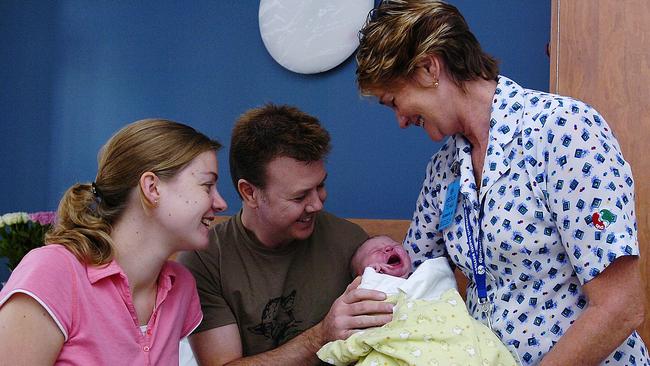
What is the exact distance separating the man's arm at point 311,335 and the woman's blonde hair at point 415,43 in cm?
48

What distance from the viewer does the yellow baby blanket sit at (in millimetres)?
1323

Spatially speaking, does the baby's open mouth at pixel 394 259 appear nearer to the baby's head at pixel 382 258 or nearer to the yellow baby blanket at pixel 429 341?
the baby's head at pixel 382 258

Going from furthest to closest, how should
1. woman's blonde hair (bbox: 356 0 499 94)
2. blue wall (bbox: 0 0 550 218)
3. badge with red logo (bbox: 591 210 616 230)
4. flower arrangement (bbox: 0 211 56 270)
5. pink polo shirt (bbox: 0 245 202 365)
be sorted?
flower arrangement (bbox: 0 211 56 270), blue wall (bbox: 0 0 550 218), woman's blonde hair (bbox: 356 0 499 94), pink polo shirt (bbox: 0 245 202 365), badge with red logo (bbox: 591 210 616 230)

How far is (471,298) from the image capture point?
5.27ft

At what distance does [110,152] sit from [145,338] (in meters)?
0.42

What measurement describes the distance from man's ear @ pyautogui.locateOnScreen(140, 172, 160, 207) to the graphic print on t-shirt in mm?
473

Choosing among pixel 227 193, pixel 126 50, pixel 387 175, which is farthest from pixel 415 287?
pixel 126 50

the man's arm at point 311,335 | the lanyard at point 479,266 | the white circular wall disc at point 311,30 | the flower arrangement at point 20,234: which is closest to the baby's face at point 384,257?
the man's arm at point 311,335

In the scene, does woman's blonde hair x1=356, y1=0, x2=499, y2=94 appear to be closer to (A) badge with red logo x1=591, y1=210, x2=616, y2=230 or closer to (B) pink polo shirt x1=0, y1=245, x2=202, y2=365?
(A) badge with red logo x1=591, y1=210, x2=616, y2=230

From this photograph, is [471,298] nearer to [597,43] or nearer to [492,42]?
[597,43]

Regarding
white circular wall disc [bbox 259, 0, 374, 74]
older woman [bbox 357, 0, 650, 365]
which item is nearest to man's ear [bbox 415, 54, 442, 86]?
older woman [bbox 357, 0, 650, 365]

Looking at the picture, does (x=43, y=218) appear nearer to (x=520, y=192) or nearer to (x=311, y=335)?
(x=311, y=335)

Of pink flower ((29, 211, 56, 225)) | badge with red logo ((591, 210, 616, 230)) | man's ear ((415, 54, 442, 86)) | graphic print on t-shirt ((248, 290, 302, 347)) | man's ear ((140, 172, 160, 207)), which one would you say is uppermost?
man's ear ((415, 54, 442, 86))

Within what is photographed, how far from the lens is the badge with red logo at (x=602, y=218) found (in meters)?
1.24
